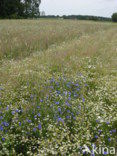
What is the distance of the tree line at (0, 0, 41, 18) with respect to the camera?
5366cm

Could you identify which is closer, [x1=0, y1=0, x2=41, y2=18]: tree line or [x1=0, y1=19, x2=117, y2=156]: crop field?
[x1=0, y1=19, x2=117, y2=156]: crop field

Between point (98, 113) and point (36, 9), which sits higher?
point (36, 9)

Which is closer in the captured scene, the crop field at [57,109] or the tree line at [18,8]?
the crop field at [57,109]

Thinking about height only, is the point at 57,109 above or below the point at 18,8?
below

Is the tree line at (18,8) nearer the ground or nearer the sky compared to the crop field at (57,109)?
nearer the sky

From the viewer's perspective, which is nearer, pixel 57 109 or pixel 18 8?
pixel 57 109

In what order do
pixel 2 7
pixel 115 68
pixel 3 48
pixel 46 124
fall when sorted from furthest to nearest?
pixel 2 7 < pixel 3 48 < pixel 115 68 < pixel 46 124

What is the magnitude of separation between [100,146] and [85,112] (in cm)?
94

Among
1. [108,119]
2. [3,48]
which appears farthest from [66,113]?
[3,48]

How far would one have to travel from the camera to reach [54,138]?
10.2 feet

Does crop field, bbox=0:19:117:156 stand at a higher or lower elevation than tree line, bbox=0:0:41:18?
lower

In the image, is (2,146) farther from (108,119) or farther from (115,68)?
(115,68)

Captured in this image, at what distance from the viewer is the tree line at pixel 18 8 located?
176 ft

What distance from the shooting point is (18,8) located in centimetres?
5734
